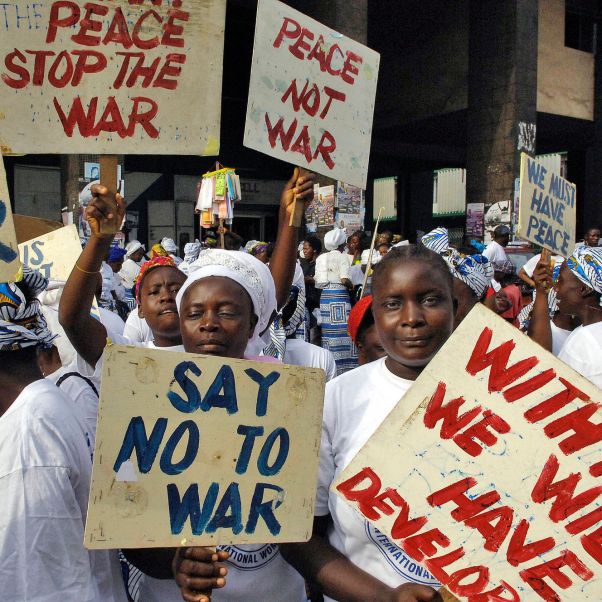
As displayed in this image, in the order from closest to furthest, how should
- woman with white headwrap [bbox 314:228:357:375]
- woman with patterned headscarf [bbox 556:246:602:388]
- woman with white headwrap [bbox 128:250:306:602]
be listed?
1. woman with white headwrap [bbox 128:250:306:602]
2. woman with patterned headscarf [bbox 556:246:602:388]
3. woman with white headwrap [bbox 314:228:357:375]

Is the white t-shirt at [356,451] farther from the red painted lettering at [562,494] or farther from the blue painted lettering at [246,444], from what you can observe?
the red painted lettering at [562,494]

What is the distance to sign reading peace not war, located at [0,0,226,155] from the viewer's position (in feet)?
6.37

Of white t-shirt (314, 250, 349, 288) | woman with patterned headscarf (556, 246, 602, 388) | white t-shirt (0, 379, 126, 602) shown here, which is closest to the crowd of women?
white t-shirt (0, 379, 126, 602)

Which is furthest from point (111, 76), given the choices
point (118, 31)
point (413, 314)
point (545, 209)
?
point (545, 209)

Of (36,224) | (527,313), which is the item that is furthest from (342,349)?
(36,224)

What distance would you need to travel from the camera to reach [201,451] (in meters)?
1.53

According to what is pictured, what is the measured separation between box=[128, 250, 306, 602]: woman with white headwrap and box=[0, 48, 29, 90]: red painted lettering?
27.0 inches

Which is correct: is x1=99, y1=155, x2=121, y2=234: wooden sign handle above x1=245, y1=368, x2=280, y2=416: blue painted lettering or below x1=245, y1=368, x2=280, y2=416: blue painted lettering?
above

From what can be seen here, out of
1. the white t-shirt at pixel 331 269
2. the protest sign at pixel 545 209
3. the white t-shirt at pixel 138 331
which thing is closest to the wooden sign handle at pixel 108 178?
the white t-shirt at pixel 138 331

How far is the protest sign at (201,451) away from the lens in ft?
4.77

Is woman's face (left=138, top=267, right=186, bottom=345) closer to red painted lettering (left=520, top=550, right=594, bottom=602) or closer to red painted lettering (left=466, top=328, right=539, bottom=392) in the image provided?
red painted lettering (left=466, top=328, right=539, bottom=392)

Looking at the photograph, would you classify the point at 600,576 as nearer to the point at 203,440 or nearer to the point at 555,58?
the point at 203,440

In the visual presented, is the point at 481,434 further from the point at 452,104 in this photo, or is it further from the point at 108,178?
the point at 452,104

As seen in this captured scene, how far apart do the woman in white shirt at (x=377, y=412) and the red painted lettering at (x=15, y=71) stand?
43.1 inches
